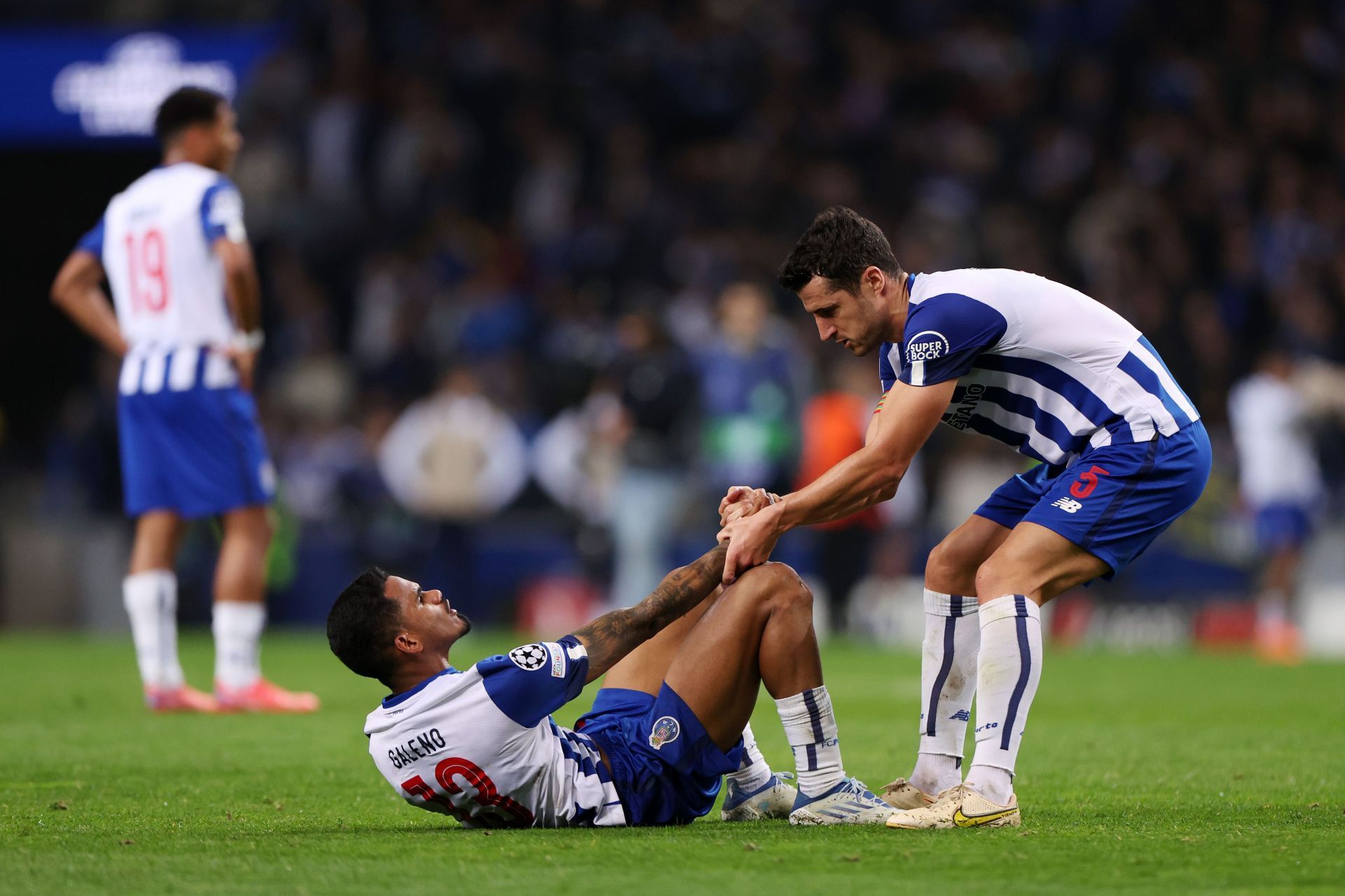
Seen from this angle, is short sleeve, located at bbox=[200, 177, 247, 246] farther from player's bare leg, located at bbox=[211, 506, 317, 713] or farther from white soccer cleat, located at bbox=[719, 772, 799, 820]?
white soccer cleat, located at bbox=[719, 772, 799, 820]

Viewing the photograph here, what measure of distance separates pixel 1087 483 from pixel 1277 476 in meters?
10.0

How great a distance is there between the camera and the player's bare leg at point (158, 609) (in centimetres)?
799

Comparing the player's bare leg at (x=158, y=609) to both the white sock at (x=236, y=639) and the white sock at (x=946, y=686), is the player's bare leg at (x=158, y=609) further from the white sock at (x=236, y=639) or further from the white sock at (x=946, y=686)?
the white sock at (x=946, y=686)

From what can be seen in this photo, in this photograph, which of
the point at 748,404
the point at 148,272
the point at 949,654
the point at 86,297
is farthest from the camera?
the point at 748,404

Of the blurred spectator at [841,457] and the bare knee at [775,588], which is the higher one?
the blurred spectator at [841,457]

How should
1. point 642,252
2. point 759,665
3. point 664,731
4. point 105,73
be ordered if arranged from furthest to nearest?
point 642,252 < point 105,73 < point 759,665 < point 664,731

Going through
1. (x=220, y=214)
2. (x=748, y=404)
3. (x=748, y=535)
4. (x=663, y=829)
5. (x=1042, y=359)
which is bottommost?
(x=663, y=829)

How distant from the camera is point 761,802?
5.12m

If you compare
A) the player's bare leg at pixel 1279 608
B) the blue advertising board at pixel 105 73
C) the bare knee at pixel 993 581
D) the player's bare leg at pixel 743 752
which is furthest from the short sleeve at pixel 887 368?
the player's bare leg at pixel 1279 608

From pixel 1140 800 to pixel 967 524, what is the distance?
1.05m

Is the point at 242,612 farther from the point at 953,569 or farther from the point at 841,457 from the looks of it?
the point at 841,457

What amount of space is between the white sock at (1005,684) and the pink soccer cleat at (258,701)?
4.35 metres

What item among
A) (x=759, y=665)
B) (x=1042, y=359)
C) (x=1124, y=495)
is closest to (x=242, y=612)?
(x=759, y=665)

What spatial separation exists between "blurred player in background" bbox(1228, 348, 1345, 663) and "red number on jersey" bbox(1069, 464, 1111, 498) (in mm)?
9786
